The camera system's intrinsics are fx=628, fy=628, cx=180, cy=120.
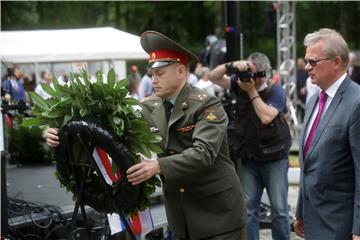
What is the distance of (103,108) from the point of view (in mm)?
A: 3203

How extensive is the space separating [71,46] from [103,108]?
12.0 m

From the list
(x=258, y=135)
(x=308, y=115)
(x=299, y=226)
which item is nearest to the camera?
(x=308, y=115)

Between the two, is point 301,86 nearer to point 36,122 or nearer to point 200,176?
point 200,176

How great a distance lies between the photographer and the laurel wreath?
243 centimetres

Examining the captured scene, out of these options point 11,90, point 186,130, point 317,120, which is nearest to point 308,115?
point 317,120

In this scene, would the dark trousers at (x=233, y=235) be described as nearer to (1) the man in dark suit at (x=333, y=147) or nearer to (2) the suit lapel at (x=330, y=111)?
(1) the man in dark suit at (x=333, y=147)

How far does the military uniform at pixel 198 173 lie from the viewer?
3.44m

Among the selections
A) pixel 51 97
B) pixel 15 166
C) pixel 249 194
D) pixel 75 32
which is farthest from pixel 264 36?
pixel 51 97

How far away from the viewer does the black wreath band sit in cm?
310

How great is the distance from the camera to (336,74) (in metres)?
3.56

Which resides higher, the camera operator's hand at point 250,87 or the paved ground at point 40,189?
the camera operator's hand at point 250,87

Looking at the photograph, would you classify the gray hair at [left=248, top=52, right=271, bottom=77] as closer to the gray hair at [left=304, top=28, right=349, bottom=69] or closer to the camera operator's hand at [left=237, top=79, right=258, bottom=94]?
the camera operator's hand at [left=237, top=79, right=258, bottom=94]

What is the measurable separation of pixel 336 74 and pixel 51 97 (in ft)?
5.22

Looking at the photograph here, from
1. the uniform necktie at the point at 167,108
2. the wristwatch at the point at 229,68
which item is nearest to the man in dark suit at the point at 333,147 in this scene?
the uniform necktie at the point at 167,108
